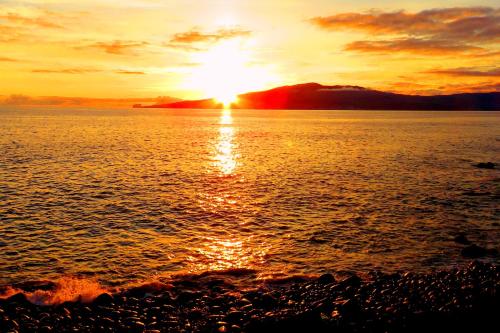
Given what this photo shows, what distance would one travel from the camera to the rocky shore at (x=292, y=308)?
50.5 ft

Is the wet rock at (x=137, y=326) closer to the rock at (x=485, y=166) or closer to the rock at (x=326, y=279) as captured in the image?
the rock at (x=326, y=279)

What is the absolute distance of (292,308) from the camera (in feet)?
57.6

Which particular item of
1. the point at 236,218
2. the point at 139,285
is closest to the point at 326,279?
the point at 139,285

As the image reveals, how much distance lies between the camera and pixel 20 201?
37.7 metres

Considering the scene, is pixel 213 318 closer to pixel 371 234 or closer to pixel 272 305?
pixel 272 305

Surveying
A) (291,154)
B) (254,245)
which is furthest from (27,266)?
(291,154)

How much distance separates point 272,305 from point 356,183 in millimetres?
32784

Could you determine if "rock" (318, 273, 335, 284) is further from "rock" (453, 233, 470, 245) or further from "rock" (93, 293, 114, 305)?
"rock" (453, 233, 470, 245)

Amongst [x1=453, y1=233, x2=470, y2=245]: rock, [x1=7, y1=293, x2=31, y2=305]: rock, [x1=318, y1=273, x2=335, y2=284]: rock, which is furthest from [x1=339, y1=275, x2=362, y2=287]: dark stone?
[x1=7, y1=293, x2=31, y2=305]: rock

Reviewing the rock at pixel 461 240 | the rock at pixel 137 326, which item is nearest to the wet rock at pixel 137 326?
the rock at pixel 137 326

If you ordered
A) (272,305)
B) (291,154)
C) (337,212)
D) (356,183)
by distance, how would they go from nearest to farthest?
1. (272,305)
2. (337,212)
3. (356,183)
4. (291,154)

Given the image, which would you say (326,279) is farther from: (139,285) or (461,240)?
(461,240)

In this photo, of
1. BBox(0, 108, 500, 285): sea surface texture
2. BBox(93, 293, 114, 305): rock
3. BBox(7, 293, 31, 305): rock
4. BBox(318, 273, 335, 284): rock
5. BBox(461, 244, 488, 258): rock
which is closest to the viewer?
BBox(7, 293, 31, 305): rock

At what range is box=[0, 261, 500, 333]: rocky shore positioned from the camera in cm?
1540
